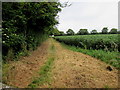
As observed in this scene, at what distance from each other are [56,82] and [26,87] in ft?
2.91

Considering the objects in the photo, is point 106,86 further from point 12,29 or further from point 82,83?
point 12,29

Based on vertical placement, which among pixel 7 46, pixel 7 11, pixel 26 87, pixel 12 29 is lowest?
pixel 26 87

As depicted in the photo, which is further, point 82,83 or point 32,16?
point 32,16

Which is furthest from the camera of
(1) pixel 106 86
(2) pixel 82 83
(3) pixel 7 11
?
(3) pixel 7 11

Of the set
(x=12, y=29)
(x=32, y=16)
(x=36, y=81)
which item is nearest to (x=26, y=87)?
(x=36, y=81)

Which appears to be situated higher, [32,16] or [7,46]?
[32,16]

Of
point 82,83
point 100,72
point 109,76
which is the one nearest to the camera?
point 82,83

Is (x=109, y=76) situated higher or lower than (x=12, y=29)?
lower

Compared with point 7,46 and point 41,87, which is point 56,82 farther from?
point 7,46

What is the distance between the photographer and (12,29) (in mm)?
4977

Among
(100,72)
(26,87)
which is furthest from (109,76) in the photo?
(26,87)

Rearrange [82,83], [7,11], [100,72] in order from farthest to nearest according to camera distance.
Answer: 1. [7,11]
2. [100,72]
3. [82,83]

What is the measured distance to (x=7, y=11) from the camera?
5.15 m

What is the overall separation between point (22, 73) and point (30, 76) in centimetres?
43
